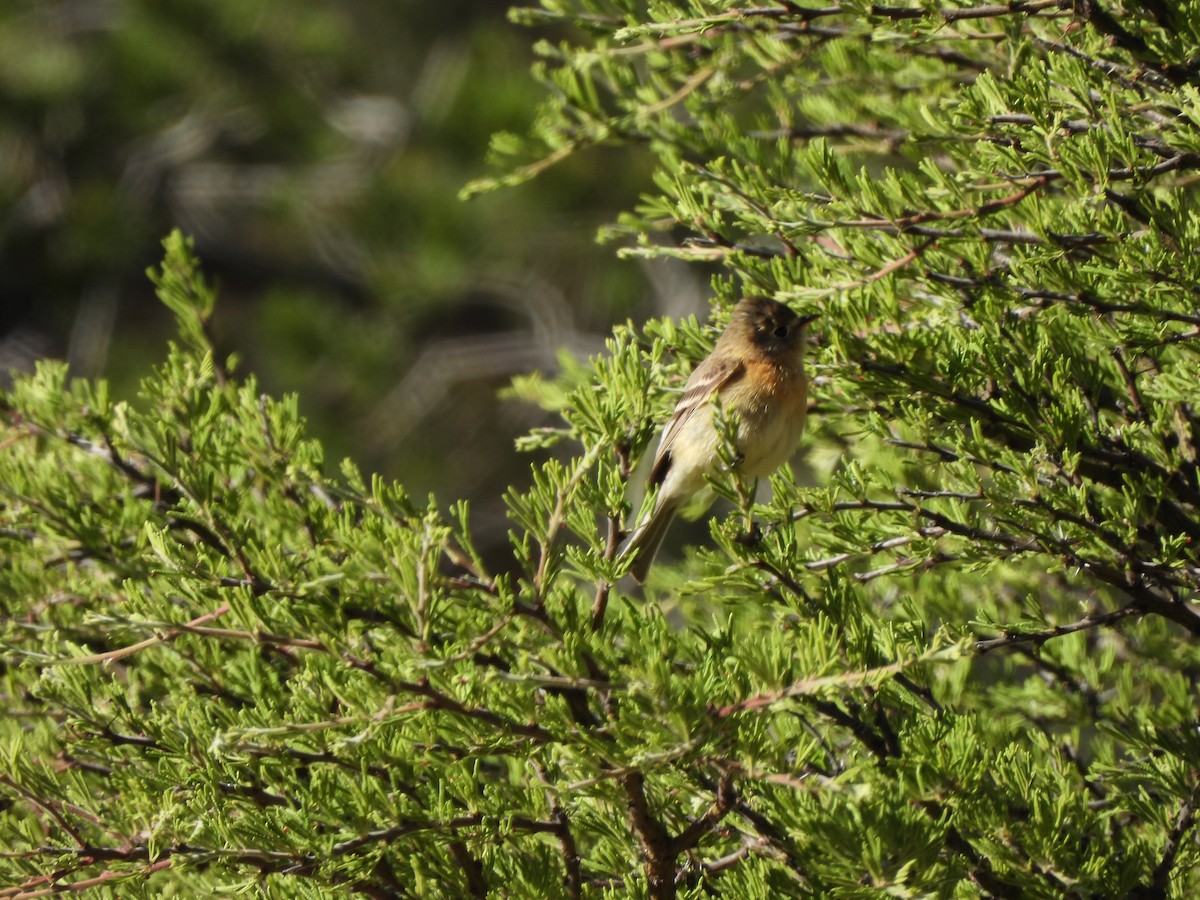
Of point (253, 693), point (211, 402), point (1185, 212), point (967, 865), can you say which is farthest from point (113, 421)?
point (1185, 212)

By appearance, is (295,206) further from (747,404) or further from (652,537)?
(747,404)

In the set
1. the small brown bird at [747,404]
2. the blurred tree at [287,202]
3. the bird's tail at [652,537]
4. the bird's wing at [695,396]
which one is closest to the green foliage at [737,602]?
the bird's wing at [695,396]

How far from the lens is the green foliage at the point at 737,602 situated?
2113 mm

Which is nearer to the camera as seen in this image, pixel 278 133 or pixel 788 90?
pixel 788 90

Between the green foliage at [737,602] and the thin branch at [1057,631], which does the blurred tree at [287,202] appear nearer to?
the green foliage at [737,602]

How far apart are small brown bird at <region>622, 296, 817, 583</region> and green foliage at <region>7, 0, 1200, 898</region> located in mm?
316

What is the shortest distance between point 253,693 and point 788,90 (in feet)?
7.04

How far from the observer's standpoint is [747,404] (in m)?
3.69

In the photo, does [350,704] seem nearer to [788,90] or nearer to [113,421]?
[113,421]

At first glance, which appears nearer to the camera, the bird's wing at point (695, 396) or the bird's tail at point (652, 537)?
the bird's wing at point (695, 396)

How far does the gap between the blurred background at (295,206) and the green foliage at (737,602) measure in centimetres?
510

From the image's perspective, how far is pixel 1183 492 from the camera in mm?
2656

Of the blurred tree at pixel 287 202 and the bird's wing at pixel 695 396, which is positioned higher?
the bird's wing at pixel 695 396

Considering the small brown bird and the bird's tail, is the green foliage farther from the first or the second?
the bird's tail
